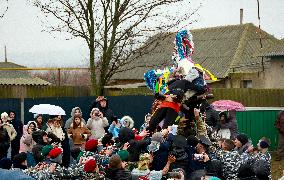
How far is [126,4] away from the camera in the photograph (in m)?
19.4

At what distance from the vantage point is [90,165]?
7594mm

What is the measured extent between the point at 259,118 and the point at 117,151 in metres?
10.1

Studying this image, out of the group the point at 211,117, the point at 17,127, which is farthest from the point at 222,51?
the point at 17,127

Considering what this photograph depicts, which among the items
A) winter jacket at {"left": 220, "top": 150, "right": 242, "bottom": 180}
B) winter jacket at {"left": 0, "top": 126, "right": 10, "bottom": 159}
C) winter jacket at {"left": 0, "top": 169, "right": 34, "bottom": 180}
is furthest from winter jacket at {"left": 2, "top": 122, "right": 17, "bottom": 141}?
winter jacket at {"left": 0, "top": 169, "right": 34, "bottom": 180}

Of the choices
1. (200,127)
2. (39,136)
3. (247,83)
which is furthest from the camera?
(247,83)

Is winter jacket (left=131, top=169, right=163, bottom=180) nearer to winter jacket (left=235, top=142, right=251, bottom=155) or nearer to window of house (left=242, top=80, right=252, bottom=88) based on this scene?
winter jacket (left=235, top=142, right=251, bottom=155)

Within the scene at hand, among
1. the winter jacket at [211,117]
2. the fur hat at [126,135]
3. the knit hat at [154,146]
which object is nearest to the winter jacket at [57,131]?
the fur hat at [126,135]

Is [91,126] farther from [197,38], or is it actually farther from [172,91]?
[197,38]

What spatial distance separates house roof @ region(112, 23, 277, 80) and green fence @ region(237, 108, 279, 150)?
1282cm

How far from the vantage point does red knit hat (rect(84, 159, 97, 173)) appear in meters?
7.59

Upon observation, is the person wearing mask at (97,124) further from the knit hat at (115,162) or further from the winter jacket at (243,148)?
the knit hat at (115,162)

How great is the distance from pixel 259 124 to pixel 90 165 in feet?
36.7

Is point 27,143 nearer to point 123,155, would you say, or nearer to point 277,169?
point 123,155

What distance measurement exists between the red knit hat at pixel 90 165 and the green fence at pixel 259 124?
35.3 ft
